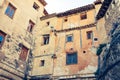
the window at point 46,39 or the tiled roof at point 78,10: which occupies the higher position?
the tiled roof at point 78,10

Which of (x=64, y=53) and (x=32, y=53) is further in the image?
(x=32, y=53)

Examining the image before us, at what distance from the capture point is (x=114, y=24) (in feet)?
36.8

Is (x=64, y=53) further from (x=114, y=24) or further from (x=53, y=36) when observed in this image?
(x=114, y=24)

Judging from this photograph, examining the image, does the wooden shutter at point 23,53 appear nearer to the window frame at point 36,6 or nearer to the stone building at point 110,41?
the window frame at point 36,6

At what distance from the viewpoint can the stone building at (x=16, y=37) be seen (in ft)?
44.2

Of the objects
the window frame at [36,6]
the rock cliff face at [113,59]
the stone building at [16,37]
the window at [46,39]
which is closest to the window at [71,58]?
the window at [46,39]

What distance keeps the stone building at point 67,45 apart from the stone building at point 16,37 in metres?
1.11

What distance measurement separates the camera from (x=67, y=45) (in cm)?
1593

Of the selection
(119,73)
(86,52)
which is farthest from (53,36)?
(119,73)

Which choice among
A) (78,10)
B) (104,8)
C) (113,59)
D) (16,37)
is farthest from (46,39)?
(113,59)

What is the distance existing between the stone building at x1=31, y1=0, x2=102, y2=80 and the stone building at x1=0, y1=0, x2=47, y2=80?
3.63ft

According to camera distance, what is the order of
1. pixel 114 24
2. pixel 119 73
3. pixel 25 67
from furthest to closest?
1. pixel 25 67
2. pixel 114 24
3. pixel 119 73

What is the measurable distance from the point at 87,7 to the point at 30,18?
21.7ft

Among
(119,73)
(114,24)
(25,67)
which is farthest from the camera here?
(25,67)
